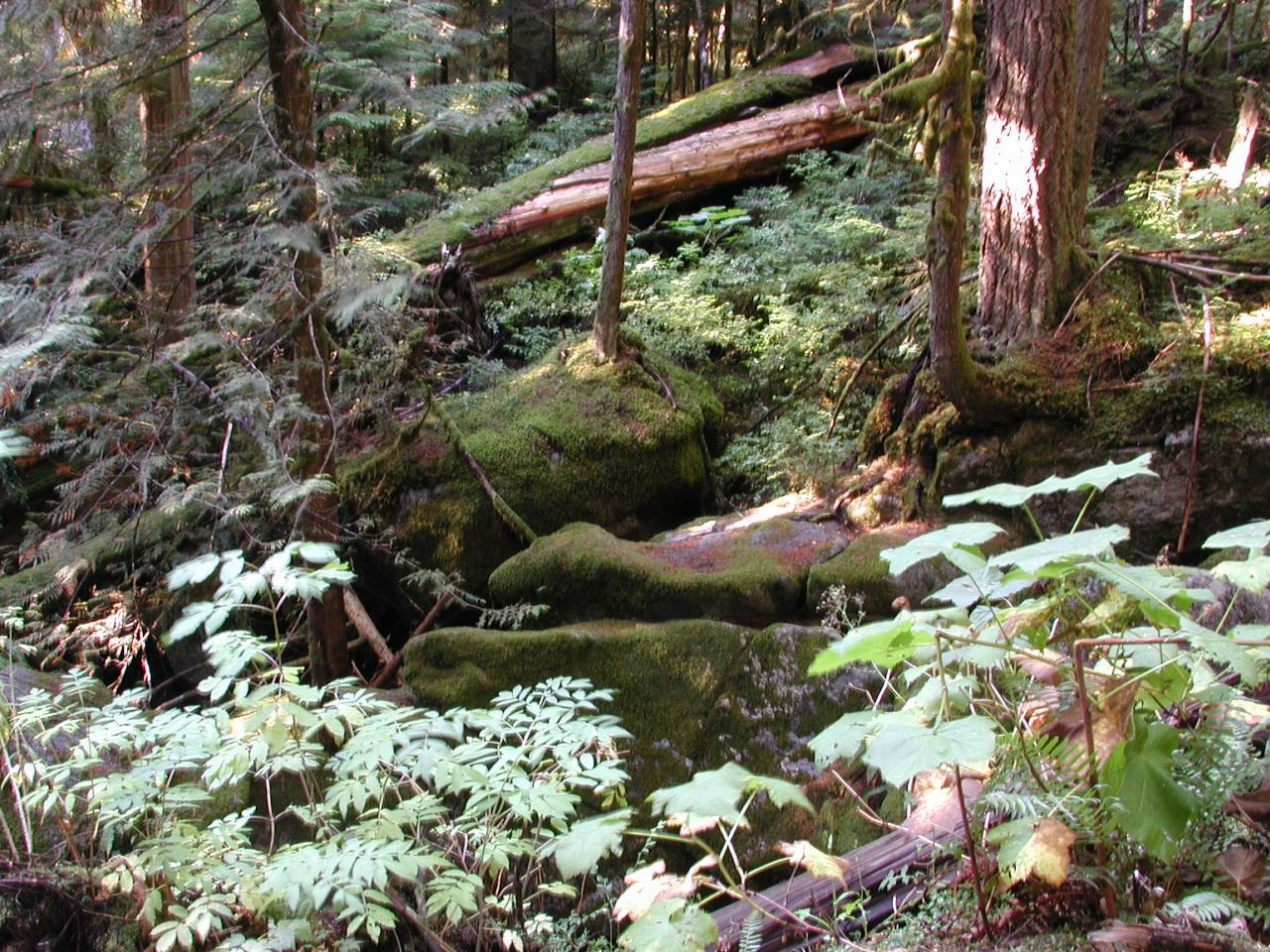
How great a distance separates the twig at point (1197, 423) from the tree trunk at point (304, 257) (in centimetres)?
480

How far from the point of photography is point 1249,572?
1566 mm

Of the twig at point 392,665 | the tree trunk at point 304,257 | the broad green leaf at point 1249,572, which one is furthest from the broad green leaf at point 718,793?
the twig at point 392,665

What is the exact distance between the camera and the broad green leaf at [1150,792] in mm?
1370

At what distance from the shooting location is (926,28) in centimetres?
1111

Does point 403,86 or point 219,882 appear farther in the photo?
point 403,86

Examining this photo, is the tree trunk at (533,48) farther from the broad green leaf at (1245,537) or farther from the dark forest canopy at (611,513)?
the broad green leaf at (1245,537)

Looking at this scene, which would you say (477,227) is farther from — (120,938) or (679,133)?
(120,938)

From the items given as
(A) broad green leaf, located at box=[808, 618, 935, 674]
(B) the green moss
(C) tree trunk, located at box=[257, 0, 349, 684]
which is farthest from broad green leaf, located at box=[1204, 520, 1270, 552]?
(B) the green moss

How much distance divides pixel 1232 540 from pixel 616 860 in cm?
299

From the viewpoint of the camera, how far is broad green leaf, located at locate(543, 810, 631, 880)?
1546 mm

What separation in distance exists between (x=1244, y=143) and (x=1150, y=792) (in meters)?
8.27

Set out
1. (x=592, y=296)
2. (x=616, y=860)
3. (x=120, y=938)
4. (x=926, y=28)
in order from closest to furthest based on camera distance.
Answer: (x=120, y=938), (x=616, y=860), (x=592, y=296), (x=926, y=28)

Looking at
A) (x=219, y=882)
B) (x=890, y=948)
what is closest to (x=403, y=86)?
(x=219, y=882)

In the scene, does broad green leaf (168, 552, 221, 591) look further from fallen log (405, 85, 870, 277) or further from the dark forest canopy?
fallen log (405, 85, 870, 277)
